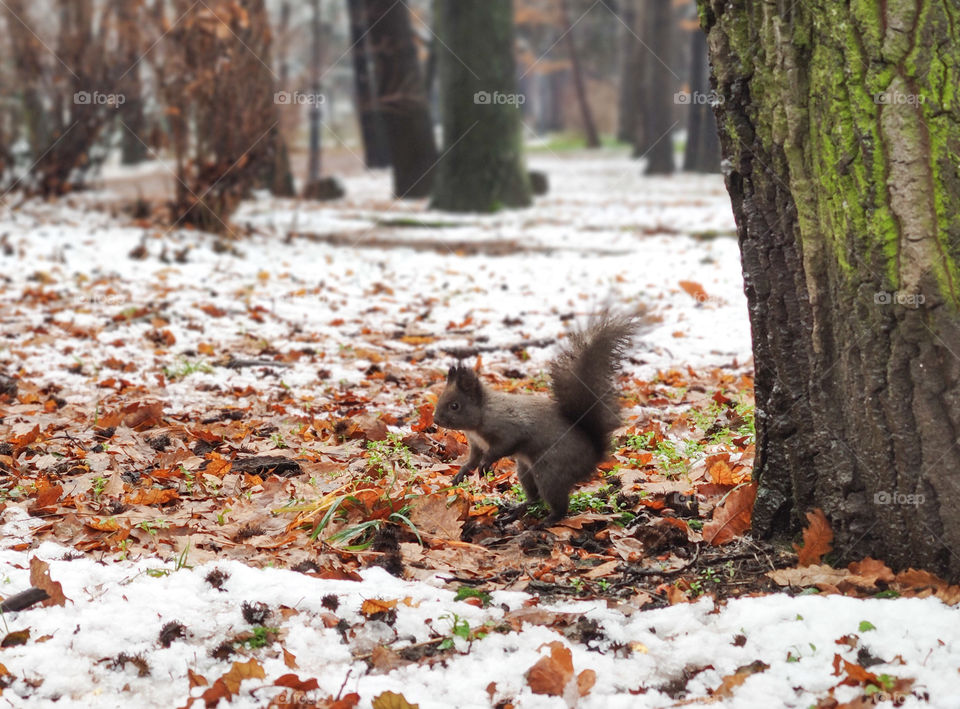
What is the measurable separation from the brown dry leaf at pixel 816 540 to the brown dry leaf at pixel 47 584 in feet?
7.49

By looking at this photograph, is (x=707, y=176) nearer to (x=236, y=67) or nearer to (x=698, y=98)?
(x=698, y=98)

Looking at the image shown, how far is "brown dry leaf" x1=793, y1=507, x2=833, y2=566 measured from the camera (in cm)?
313

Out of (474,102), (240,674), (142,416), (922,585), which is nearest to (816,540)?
(922,585)

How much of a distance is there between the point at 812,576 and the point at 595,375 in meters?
1.07

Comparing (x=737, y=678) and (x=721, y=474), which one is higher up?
(x=721, y=474)

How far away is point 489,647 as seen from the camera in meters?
2.76

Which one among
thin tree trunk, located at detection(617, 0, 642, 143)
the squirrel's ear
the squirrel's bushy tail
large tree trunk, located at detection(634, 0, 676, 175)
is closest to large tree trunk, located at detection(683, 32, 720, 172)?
large tree trunk, located at detection(634, 0, 676, 175)

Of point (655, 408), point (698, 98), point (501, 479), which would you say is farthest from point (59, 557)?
point (698, 98)

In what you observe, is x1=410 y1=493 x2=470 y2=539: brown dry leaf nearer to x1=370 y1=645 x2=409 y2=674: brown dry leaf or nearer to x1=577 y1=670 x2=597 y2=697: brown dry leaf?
x1=370 y1=645 x2=409 y2=674: brown dry leaf

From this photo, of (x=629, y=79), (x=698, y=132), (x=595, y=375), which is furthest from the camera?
(x=629, y=79)

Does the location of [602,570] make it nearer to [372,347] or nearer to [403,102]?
[372,347]

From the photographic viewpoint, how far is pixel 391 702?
8.01 feet

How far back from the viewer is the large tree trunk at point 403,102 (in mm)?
17453

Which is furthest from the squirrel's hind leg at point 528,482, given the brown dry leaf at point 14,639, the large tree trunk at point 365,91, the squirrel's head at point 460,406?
the large tree trunk at point 365,91
